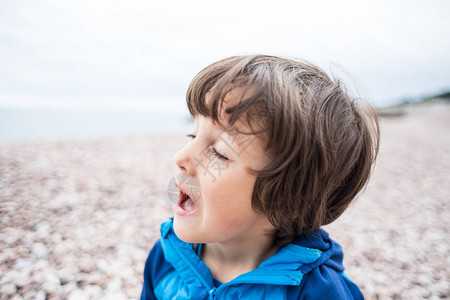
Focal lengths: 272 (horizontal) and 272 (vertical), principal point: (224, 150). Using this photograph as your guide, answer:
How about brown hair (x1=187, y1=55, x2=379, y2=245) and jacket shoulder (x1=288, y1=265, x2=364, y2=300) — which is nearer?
brown hair (x1=187, y1=55, x2=379, y2=245)

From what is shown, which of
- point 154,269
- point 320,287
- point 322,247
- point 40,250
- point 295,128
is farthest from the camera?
point 40,250

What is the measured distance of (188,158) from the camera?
43.2 inches

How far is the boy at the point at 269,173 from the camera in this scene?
40.0 inches

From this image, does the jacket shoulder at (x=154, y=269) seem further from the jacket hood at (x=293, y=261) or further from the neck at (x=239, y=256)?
the neck at (x=239, y=256)

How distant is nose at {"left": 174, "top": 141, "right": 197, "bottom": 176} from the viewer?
109cm

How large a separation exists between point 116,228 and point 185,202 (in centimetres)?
194

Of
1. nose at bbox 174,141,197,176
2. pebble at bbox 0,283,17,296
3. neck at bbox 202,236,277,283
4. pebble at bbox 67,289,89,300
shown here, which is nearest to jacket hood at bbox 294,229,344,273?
neck at bbox 202,236,277,283

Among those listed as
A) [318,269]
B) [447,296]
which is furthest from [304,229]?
[447,296]

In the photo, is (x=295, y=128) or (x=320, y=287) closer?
(x=295, y=128)

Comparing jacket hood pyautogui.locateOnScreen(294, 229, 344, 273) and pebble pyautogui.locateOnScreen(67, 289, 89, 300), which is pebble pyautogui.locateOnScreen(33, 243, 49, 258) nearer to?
pebble pyautogui.locateOnScreen(67, 289, 89, 300)

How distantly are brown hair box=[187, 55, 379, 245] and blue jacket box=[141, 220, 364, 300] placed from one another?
0.12 meters

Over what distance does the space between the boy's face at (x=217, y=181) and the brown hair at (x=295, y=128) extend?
4 centimetres

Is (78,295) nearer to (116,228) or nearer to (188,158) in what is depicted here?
(116,228)

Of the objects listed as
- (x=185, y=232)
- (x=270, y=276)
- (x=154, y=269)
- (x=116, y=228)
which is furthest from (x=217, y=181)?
(x=116, y=228)
